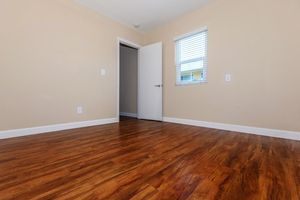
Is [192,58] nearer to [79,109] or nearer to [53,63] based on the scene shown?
[79,109]

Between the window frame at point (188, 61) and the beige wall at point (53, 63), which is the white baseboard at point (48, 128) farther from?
the window frame at point (188, 61)

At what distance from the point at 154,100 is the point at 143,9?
203 cm

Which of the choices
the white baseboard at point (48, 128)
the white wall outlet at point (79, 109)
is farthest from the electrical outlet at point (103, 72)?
the white baseboard at point (48, 128)

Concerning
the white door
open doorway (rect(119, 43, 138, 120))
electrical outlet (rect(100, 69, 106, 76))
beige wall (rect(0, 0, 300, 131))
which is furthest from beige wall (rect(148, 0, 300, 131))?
electrical outlet (rect(100, 69, 106, 76))

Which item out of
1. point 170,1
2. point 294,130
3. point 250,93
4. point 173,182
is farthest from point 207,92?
point 173,182

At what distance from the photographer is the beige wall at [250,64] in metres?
2.07

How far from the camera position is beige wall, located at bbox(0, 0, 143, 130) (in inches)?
81.8

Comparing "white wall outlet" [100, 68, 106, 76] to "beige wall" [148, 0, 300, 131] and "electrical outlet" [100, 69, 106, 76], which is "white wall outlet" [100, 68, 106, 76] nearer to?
"electrical outlet" [100, 69, 106, 76]

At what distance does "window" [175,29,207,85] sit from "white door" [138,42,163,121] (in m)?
0.50

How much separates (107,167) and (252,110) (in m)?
2.36

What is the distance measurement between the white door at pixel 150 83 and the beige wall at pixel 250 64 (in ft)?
2.42

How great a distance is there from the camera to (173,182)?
1.02 m

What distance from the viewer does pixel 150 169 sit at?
1.20 meters

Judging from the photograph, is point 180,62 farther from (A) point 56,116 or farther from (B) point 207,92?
(A) point 56,116
